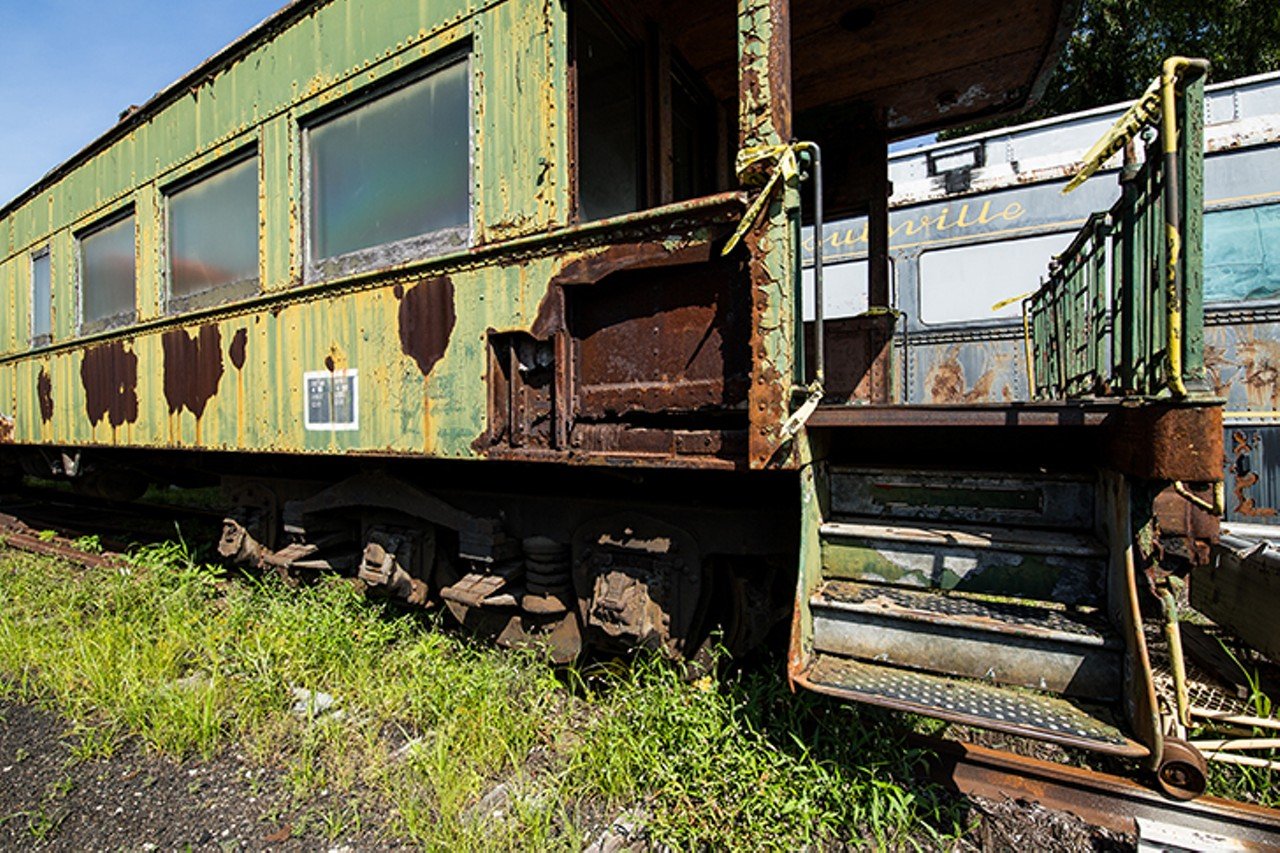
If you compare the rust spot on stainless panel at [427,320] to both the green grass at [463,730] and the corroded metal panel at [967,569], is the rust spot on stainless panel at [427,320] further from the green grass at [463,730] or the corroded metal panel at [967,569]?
the corroded metal panel at [967,569]

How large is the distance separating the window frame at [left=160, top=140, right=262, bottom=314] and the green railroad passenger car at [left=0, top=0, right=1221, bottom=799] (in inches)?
1.5

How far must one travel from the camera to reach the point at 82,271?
19.6 ft

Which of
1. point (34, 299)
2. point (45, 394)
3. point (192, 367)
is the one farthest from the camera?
point (34, 299)

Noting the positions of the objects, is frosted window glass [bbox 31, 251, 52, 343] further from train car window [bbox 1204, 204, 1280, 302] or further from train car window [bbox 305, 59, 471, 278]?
train car window [bbox 1204, 204, 1280, 302]

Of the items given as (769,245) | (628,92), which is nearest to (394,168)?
(628,92)

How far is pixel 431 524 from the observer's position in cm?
364

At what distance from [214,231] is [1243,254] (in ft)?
26.0

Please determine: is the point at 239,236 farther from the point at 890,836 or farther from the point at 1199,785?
the point at 1199,785

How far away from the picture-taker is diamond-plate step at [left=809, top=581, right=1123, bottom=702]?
77.2 inches

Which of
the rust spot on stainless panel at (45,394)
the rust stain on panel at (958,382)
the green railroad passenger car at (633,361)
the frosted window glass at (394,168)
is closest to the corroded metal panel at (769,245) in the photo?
the green railroad passenger car at (633,361)

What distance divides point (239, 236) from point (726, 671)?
399cm

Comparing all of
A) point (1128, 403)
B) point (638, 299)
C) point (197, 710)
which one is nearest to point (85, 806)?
point (197, 710)

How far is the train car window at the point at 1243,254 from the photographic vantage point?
5340 millimetres

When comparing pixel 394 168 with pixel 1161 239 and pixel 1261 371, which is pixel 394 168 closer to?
pixel 1161 239
